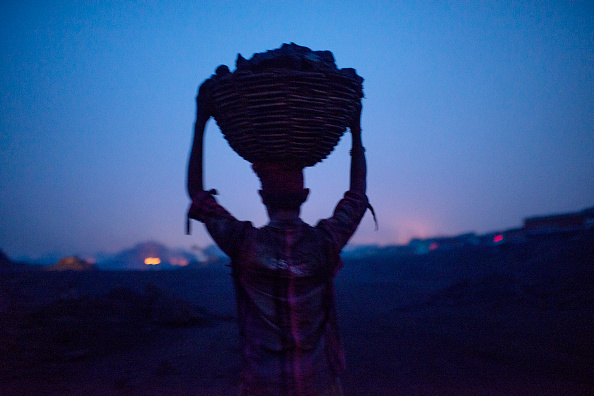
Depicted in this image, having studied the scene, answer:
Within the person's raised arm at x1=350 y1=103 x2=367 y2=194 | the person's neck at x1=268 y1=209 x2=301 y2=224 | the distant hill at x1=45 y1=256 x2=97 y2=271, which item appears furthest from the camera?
the distant hill at x1=45 y1=256 x2=97 y2=271

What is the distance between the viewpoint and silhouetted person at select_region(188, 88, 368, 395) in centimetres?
157

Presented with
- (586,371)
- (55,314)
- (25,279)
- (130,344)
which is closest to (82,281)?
(25,279)

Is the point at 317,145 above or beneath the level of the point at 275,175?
above

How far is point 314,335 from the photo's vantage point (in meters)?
1.65

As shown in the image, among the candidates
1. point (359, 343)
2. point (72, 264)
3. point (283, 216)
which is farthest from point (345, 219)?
point (72, 264)

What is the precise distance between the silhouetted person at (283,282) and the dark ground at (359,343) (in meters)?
4.20

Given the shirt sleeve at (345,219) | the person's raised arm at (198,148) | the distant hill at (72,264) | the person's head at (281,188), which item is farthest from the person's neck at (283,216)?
the distant hill at (72,264)

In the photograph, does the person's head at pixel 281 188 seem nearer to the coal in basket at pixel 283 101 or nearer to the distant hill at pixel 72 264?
the coal in basket at pixel 283 101

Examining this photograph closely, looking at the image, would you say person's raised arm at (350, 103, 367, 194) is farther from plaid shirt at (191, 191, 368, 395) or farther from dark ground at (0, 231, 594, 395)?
dark ground at (0, 231, 594, 395)

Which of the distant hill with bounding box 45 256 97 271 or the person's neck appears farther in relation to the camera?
the distant hill with bounding box 45 256 97 271

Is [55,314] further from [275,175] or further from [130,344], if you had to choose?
[275,175]

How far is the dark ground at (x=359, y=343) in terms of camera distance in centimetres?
560

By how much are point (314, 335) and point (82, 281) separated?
17.2 metres

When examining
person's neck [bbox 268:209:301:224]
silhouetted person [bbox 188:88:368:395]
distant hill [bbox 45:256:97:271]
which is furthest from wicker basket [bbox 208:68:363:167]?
distant hill [bbox 45:256:97:271]
